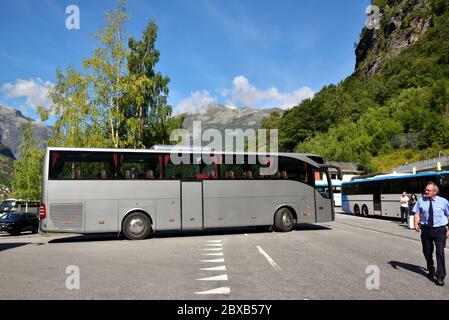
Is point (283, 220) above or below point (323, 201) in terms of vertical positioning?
below

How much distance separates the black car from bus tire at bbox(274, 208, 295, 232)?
1595cm

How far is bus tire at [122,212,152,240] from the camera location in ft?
50.9

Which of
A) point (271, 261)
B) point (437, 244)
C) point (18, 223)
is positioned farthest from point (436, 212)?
point (18, 223)

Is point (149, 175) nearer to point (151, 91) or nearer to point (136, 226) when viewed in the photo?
point (136, 226)

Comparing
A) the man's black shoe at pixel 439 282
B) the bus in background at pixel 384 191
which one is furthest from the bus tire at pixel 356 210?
the man's black shoe at pixel 439 282

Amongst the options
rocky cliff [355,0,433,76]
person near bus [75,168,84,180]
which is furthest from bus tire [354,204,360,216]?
Answer: rocky cliff [355,0,433,76]

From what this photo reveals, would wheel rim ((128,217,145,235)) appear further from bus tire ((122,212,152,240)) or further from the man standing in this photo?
the man standing

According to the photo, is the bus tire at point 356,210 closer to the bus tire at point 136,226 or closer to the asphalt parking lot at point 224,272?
the asphalt parking lot at point 224,272

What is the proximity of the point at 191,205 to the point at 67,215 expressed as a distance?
4.67m

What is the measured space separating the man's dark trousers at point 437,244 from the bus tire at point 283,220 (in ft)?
32.5

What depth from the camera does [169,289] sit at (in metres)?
6.95

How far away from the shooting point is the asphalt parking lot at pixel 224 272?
6.65m

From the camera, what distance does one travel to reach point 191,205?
53.4 feet

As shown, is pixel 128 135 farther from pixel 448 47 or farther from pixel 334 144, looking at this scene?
pixel 448 47
